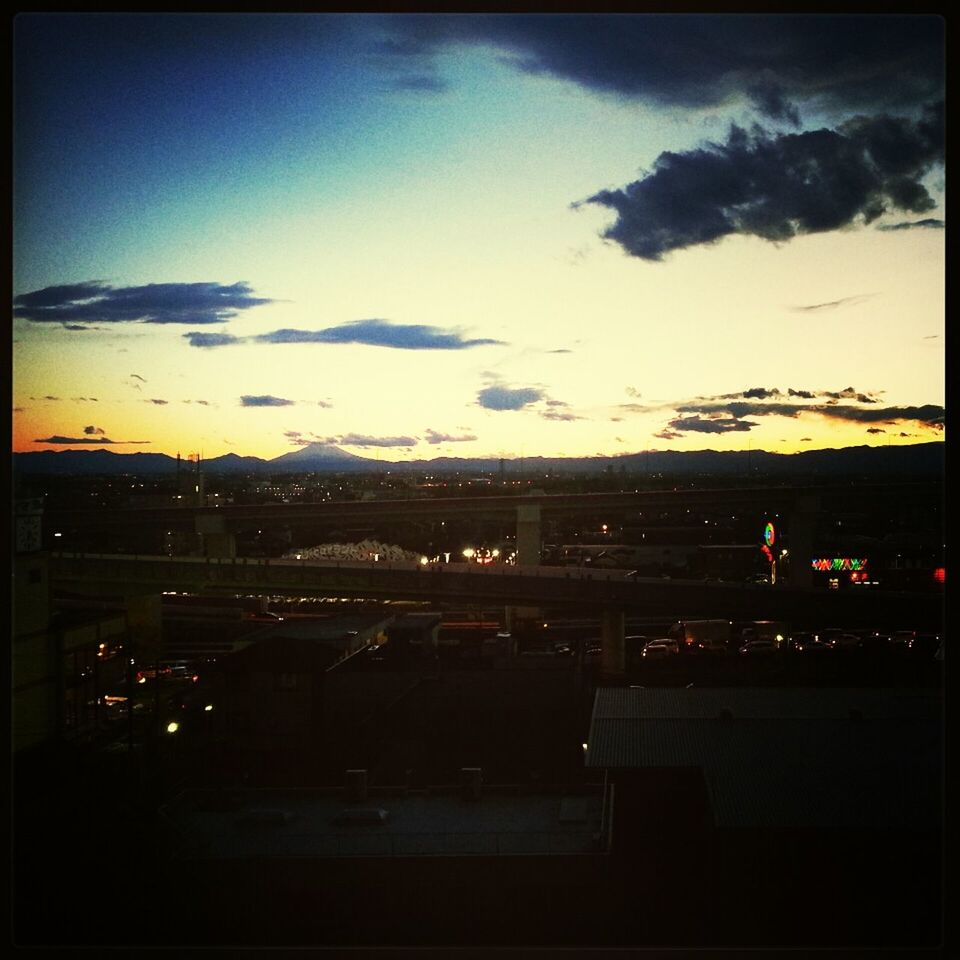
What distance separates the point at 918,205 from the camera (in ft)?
6.95

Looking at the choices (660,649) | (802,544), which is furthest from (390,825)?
(802,544)

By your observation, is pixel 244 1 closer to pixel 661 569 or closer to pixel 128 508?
pixel 128 508

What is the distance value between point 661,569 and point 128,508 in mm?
3611

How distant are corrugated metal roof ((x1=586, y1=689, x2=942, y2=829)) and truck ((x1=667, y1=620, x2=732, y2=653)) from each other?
2136mm

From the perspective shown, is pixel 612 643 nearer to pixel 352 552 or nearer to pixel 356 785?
pixel 352 552

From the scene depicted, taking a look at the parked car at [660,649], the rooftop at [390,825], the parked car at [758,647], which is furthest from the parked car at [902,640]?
the rooftop at [390,825]

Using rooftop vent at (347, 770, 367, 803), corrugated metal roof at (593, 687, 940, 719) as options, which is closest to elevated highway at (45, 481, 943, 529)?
corrugated metal roof at (593, 687, 940, 719)

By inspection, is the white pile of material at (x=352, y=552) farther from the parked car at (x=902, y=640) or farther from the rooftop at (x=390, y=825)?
the parked car at (x=902, y=640)

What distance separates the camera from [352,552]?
5.36 metres

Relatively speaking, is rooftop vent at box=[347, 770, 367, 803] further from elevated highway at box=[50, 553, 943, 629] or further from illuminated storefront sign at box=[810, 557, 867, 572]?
illuminated storefront sign at box=[810, 557, 867, 572]

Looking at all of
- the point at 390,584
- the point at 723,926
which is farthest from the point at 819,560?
the point at 723,926

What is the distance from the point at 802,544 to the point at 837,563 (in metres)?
0.22

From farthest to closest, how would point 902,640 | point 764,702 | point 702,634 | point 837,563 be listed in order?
point 702,634 < point 837,563 < point 902,640 < point 764,702

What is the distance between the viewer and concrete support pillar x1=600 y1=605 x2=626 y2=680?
416 cm
